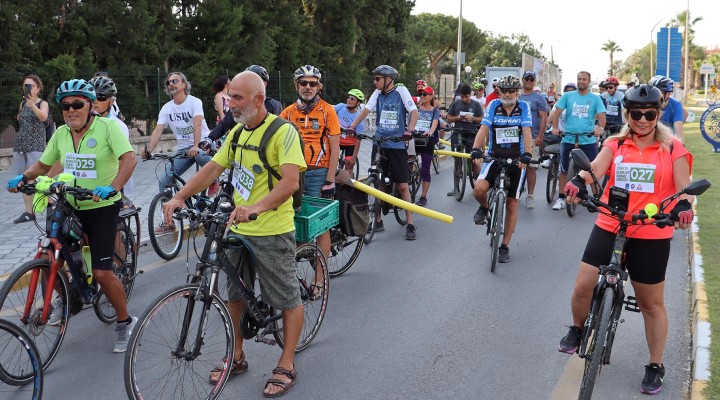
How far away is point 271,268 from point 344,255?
3.29 meters

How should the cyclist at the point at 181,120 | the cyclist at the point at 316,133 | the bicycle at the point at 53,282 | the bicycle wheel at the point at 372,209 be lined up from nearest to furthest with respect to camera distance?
the bicycle at the point at 53,282 → the cyclist at the point at 316,133 → the cyclist at the point at 181,120 → the bicycle wheel at the point at 372,209

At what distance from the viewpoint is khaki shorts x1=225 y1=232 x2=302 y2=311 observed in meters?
4.62

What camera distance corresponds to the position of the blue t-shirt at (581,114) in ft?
37.3

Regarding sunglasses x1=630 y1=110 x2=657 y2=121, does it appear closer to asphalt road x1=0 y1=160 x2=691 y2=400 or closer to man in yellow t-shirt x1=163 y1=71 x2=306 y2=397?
asphalt road x1=0 y1=160 x2=691 y2=400

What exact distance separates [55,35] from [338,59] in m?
15.5

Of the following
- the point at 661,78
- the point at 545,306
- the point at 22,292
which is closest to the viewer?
the point at 22,292

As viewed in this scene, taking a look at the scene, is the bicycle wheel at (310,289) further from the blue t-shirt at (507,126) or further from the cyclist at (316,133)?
the blue t-shirt at (507,126)

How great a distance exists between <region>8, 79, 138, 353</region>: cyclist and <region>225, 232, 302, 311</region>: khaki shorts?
3.70 feet

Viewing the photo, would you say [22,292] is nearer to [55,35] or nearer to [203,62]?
[55,35]

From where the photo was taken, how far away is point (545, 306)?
22.5 feet

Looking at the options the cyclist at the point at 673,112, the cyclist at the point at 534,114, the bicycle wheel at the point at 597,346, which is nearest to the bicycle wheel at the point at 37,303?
the bicycle wheel at the point at 597,346

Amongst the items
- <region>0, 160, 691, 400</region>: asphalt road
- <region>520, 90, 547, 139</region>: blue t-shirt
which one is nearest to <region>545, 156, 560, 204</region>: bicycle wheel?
<region>520, 90, 547, 139</region>: blue t-shirt

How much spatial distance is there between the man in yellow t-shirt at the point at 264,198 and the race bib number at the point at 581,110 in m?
7.74

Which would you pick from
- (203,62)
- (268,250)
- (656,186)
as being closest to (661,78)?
(656,186)
